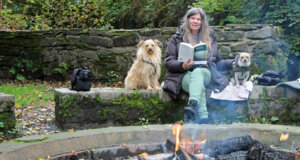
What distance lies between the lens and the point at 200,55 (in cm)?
412

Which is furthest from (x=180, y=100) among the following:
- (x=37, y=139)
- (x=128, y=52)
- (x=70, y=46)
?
(x=70, y=46)

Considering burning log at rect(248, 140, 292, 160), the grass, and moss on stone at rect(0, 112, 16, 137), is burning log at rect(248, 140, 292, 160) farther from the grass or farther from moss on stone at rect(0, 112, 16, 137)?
the grass

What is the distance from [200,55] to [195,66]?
0.25m

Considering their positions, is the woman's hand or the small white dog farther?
the small white dog

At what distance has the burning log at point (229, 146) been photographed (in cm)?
273

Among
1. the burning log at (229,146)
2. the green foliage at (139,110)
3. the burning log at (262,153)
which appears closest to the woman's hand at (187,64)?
the green foliage at (139,110)

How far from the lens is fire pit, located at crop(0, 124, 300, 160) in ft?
8.68

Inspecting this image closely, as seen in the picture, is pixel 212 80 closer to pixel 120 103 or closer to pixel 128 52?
pixel 120 103

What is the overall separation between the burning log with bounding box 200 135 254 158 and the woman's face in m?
1.99

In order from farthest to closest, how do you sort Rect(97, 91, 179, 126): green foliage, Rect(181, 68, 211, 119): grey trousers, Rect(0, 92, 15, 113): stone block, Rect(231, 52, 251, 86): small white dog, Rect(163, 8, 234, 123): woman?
1. Rect(231, 52, 251, 86): small white dog
2. Rect(97, 91, 179, 126): green foliage
3. Rect(163, 8, 234, 123): woman
4. Rect(181, 68, 211, 119): grey trousers
5. Rect(0, 92, 15, 113): stone block

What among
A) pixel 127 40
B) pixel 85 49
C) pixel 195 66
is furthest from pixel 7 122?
pixel 85 49

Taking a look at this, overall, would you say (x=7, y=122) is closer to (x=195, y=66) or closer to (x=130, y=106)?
(x=130, y=106)

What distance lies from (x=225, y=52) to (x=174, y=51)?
8.39 feet

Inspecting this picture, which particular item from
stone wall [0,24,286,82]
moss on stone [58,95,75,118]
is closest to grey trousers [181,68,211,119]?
moss on stone [58,95,75,118]
